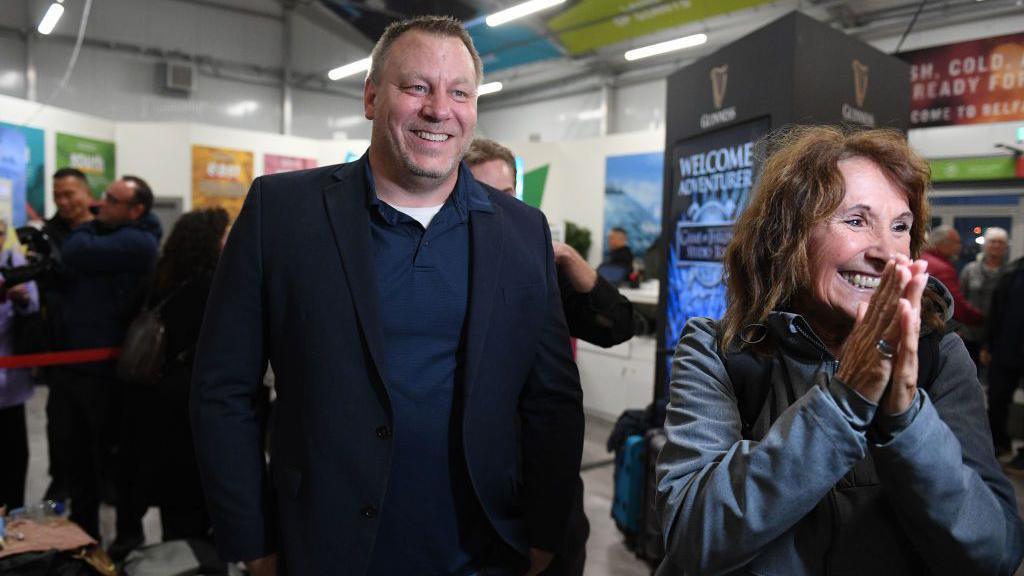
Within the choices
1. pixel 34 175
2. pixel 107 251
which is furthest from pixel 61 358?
pixel 34 175

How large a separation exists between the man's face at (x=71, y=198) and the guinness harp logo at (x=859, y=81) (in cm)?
387

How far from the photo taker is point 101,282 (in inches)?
127

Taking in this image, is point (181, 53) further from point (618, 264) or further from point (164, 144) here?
point (618, 264)

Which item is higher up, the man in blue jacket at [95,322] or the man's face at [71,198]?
the man's face at [71,198]

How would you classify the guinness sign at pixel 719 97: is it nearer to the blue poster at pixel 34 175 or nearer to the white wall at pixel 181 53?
the blue poster at pixel 34 175

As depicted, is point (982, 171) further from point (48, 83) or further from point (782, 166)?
point (48, 83)

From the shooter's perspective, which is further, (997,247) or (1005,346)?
(997,247)

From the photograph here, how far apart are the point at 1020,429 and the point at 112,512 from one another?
22.9 feet

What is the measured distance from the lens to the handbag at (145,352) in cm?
289

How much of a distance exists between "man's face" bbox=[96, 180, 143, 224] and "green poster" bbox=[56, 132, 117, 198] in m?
5.59

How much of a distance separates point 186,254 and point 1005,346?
5576mm

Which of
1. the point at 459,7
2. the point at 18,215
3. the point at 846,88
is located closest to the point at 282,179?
the point at 846,88

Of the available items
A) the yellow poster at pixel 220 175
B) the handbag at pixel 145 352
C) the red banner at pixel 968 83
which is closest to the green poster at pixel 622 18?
the red banner at pixel 968 83

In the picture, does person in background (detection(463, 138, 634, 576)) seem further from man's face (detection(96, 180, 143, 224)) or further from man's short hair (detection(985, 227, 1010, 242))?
man's short hair (detection(985, 227, 1010, 242))
